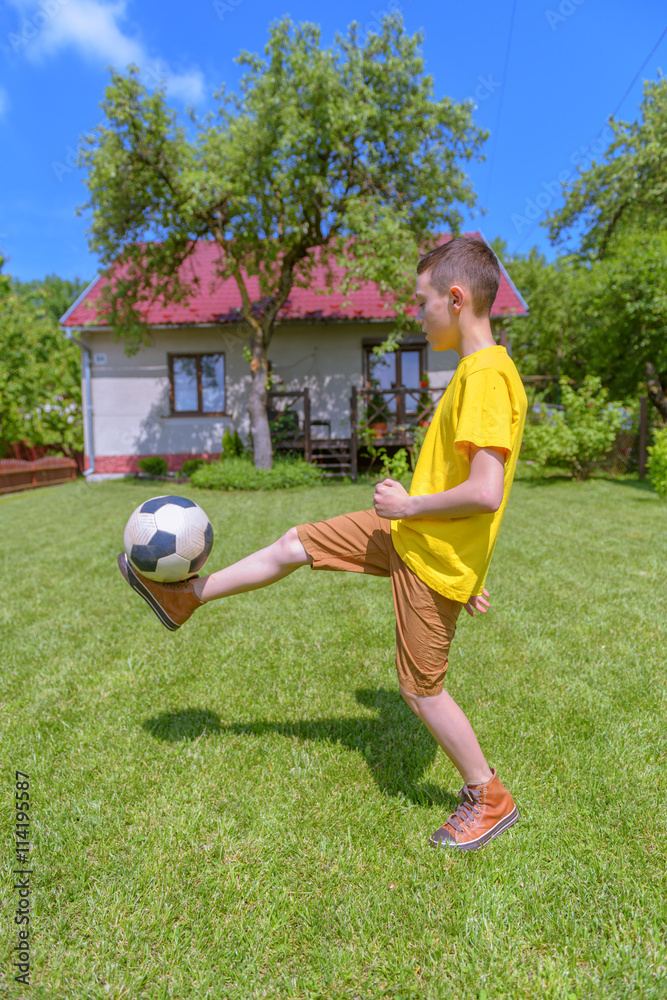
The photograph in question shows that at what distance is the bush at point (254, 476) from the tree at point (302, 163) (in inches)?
140

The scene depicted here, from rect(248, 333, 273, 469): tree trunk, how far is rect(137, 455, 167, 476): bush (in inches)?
137

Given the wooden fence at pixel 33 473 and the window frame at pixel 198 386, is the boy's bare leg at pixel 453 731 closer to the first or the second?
the window frame at pixel 198 386

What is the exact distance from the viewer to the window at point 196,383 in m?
15.6

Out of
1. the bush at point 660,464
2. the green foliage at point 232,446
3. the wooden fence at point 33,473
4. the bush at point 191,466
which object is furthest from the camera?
the wooden fence at point 33,473

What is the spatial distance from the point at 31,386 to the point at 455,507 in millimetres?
18317

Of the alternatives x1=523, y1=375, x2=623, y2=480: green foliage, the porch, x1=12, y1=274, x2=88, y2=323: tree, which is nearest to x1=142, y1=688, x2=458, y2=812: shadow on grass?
x1=523, y1=375, x2=623, y2=480: green foliage

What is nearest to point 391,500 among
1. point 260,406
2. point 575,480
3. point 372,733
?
point 372,733

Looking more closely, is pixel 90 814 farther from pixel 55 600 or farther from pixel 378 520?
pixel 55 600

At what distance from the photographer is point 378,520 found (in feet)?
6.91

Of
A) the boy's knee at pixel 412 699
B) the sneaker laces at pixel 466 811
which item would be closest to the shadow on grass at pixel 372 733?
the sneaker laces at pixel 466 811

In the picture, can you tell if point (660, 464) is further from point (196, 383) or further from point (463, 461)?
point (196, 383)

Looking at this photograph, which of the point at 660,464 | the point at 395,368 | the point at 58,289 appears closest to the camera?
the point at 660,464

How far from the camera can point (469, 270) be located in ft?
5.95

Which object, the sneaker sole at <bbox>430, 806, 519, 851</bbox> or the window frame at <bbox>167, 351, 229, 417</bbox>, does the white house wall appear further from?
the sneaker sole at <bbox>430, 806, 519, 851</bbox>
